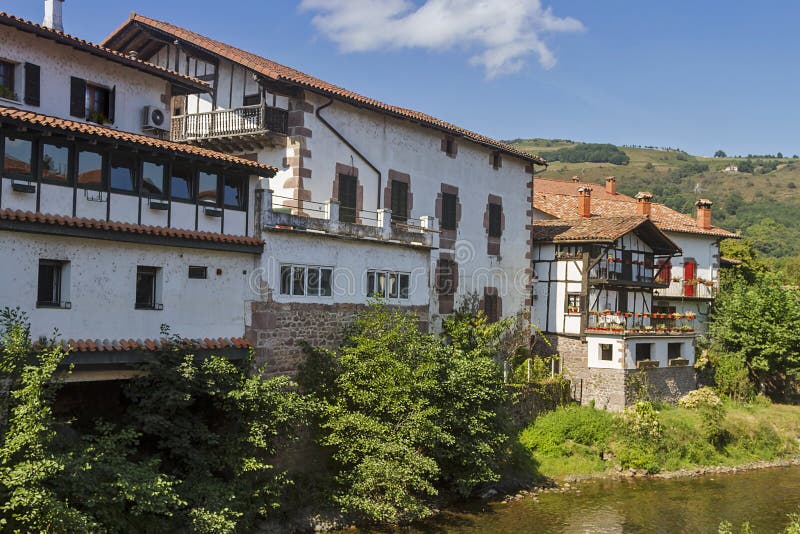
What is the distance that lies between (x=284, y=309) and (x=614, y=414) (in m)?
17.3

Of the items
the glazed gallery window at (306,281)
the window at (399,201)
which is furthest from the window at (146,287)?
the window at (399,201)

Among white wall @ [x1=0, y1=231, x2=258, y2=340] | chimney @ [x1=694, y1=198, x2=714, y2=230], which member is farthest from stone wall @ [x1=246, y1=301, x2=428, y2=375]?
chimney @ [x1=694, y1=198, x2=714, y2=230]

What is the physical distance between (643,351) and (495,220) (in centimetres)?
965

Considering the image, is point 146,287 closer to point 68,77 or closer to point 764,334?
point 68,77

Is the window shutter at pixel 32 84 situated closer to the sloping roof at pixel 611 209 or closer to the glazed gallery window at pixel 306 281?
the glazed gallery window at pixel 306 281

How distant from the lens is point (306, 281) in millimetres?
22844

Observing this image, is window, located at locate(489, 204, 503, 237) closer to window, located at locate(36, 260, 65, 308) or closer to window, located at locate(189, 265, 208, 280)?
window, located at locate(189, 265, 208, 280)

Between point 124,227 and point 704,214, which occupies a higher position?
point 704,214

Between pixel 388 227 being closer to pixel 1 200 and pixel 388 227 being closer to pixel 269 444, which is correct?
pixel 269 444

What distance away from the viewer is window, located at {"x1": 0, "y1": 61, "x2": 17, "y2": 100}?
60.9 ft

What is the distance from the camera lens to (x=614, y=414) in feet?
107

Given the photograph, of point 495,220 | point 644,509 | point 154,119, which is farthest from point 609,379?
point 154,119

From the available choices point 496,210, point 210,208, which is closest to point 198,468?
point 210,208

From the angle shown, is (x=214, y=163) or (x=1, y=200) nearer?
(x=1, y=200)
